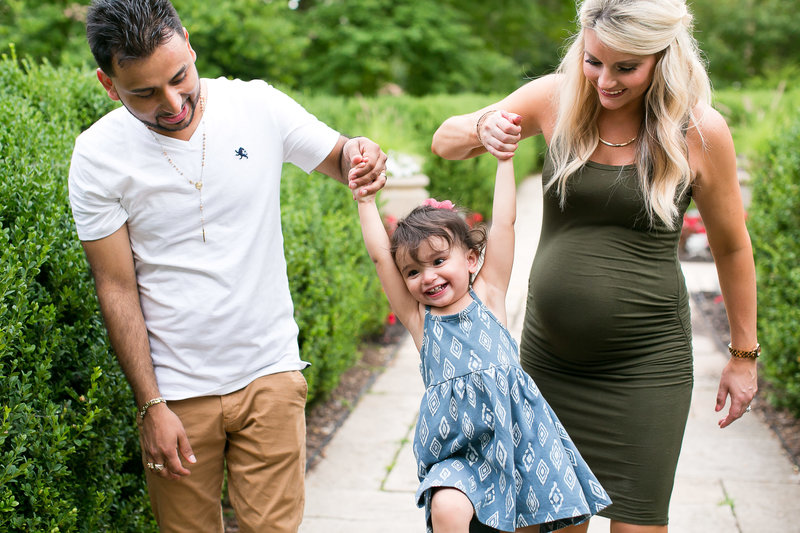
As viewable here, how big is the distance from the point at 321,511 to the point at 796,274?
295 centimetres

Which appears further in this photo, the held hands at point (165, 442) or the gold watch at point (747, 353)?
the gold watch at point (747, 353)

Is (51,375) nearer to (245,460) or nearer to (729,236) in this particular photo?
(245,460)

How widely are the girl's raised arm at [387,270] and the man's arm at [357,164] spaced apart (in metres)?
0.05

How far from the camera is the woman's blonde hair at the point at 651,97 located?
7.04 feet

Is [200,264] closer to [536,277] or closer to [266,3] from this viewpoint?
[536,277]

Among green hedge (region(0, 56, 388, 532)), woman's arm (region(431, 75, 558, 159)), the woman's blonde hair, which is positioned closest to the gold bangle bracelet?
woman's arm (region(431, 75, 558, 159))

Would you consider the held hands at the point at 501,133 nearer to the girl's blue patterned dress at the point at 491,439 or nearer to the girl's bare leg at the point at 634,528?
the girl's blue patterned dress at the point at 491,439

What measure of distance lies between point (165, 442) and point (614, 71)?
1.66 metres

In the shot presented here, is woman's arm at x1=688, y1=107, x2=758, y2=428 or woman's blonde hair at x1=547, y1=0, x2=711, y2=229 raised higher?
woman's blonde hair at x1=547, y1=0, x2=711, y2=229

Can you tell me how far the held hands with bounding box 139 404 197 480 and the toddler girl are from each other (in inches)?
26.7

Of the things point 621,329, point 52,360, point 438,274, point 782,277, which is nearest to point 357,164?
point 438,274

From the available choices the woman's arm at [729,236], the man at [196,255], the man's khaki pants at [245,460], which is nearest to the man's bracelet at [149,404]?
the man at [196,255]

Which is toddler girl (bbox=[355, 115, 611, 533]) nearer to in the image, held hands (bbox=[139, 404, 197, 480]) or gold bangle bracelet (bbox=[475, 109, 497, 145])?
gold bangle bracelet (bbox=[475, 109, 497, 145])

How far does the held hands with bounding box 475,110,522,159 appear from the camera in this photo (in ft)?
7.52
